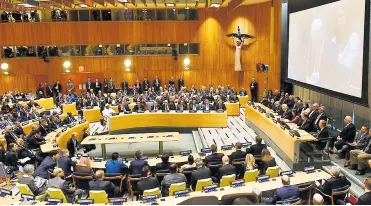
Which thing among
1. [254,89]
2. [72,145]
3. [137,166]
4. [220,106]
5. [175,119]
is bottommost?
[72,145]

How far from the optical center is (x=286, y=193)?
626 centimetres

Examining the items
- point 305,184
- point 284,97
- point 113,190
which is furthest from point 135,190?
point 284,97

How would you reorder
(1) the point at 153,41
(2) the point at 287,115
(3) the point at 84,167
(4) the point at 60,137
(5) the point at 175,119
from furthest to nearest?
(1) the point at 153,41 < (5) the point at 175,119 < (2) the point at 287,115 < (4) the point at 60,137 < (3) the point at 84,167

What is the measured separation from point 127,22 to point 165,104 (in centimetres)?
976

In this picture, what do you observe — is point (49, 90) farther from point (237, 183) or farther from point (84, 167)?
point (237, 183)

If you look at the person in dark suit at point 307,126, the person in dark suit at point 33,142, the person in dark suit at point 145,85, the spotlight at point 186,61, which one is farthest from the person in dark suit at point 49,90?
the person in dark suit at point 307,126

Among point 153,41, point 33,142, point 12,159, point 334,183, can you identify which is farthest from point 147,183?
point 153,41

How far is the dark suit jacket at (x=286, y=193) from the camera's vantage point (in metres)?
6.23

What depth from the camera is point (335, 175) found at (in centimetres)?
668

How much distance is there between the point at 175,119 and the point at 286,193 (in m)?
9.83

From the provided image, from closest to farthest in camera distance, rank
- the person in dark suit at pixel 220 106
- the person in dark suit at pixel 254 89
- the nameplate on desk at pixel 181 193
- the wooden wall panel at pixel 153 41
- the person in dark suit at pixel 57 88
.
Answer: the nameplate on desk at pixel 181 193 → the person in dark suit at pixel 220 106 → the person in dark suit at pixel 254 89 → the person in dark suit at pixel 57 88 → the wooden wall panel at pixel 153 41

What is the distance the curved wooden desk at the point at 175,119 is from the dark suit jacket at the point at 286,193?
30.6 feet

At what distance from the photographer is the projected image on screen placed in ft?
33.8

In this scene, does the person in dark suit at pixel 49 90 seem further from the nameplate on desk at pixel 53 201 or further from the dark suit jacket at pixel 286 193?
the dark suit jacket at pixel 286 193
